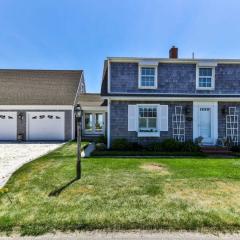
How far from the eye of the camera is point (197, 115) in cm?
→ 1400

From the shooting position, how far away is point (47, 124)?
801 inches

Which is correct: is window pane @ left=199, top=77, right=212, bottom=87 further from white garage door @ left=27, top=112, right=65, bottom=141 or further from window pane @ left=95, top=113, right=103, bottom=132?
white garage door @ left=27, top=112, right=65, bottom=141

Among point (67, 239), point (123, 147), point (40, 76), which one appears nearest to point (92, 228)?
point (67, 239)

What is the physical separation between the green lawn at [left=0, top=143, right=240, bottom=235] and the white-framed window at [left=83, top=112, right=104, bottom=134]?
13.4 m

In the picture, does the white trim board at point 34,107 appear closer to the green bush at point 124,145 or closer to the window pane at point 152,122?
the green bush at point 124,145

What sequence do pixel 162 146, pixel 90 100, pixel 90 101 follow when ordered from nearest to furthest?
pixel 162 146 < pixel 90 101 < pixel 90 100

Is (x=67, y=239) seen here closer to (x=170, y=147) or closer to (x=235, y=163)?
(x=235, y=163)

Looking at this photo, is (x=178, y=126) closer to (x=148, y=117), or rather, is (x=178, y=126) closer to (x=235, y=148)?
(x=148, y=117)

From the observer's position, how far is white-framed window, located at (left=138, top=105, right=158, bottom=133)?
45.5 feet

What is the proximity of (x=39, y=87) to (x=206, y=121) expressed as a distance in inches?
596

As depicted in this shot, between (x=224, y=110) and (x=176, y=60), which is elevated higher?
(x=176, y=60)

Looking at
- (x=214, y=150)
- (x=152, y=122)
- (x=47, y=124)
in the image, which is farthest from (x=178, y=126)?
(x=47, y=124)

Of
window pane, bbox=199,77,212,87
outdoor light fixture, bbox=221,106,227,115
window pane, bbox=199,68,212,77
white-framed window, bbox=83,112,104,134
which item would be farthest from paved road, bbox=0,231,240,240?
white-framed window, bbox=83,112,104,134

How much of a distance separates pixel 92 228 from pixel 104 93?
1041 centimetres
